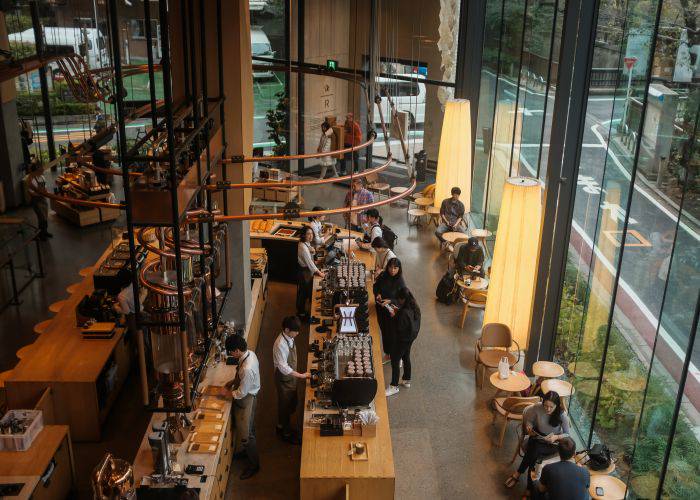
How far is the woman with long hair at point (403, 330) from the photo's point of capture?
926cm

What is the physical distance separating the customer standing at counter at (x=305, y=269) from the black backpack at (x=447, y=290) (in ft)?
6.85

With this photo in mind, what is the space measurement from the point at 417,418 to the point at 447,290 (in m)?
3.22

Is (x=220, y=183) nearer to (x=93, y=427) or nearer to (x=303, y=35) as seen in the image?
(x=93, y=427)

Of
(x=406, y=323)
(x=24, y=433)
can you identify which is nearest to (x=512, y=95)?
(x=406, y=323)

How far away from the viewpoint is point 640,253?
7.12m

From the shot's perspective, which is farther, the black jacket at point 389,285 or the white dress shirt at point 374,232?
the white dress shirt at point 374,232

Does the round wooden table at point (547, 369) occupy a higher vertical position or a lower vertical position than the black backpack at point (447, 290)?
higher

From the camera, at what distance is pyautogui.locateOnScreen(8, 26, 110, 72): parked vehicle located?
55.4 ft

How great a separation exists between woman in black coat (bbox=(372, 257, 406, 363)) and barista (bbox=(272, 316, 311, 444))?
167cm

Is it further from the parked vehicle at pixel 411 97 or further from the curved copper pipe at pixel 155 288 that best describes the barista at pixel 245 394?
the parked vehicle at pixel 411 97

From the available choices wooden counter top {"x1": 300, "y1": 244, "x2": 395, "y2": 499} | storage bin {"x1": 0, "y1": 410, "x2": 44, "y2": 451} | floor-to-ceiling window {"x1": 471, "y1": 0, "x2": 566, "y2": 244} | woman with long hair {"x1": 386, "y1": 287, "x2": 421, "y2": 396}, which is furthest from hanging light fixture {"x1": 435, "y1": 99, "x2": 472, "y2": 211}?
storage bin {"x1": 0, "y1": 410, "x2": 44, "y2": 451}

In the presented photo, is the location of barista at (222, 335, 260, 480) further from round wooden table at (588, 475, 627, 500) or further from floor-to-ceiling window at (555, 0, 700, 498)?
floor-to-ceiling window at (555, 0, 700, 498)

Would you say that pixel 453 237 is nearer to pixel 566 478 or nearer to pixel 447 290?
pixel 447 290

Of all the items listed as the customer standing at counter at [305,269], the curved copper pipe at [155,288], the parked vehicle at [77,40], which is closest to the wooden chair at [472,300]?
the customer standing at counter at [305,269]
